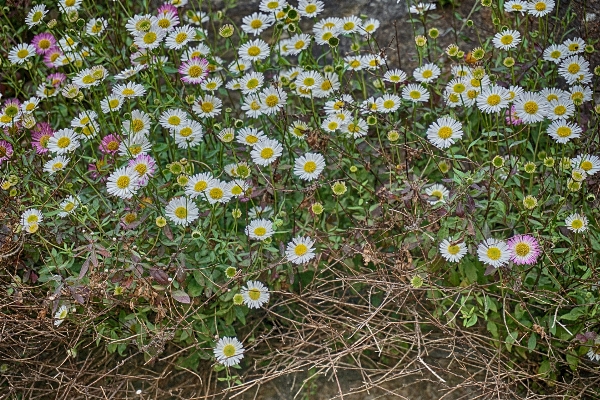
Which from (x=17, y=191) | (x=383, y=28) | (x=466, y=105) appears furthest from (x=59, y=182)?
Result: (x=383, y=28)

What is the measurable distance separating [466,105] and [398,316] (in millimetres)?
709

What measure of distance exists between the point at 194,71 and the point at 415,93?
0.73 metres

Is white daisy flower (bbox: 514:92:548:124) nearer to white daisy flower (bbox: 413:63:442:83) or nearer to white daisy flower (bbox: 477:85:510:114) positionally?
white daisy flower (bbox: 477:85:510:114)

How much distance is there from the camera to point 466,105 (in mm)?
2469

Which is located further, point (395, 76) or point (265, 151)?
point (395, 76)

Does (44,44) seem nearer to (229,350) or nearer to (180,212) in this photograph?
(180,212)

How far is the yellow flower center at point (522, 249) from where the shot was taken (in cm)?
211

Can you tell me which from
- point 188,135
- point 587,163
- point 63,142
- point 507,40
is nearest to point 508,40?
point 507,40

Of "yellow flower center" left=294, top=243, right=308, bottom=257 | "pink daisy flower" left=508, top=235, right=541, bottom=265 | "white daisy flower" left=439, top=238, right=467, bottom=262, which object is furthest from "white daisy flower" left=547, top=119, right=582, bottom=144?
"yellow flower center" left=294, top=243, right=308, bottom=257

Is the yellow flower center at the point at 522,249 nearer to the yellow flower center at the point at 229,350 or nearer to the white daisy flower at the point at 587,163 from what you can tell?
the white daisy flower at the point at 587,163

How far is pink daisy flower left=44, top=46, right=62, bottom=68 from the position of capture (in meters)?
2.81

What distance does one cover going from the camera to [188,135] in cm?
243

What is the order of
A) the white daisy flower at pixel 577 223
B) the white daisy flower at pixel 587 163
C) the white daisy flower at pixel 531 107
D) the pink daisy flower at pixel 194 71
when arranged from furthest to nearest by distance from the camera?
1. the pink daisy flower at pixel 194 71
2. the white daisy flower at pixel 531 107
3. the white daisy flower at pixel 587 163
4. the white daisy flower at pixel 577 223

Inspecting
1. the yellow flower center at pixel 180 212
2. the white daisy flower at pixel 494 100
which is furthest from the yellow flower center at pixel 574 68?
the yellow flower center at pixel 180 212
